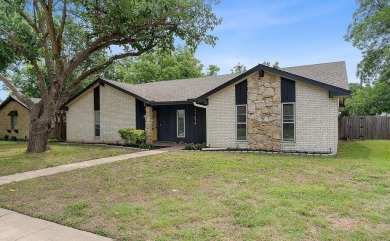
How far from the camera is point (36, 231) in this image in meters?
4.09

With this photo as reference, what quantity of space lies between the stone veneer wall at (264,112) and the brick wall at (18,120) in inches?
722

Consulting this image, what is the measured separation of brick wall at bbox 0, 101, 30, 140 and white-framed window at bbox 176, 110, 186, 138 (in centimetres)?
1326

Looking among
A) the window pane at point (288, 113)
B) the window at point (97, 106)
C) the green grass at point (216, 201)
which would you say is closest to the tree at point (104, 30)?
the window at point (97, 106)

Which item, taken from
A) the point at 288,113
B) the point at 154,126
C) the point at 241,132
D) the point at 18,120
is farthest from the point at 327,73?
the point at 18,120

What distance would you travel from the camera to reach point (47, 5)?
12.4m

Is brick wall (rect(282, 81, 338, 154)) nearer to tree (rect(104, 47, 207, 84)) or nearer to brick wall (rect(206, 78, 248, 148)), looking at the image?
brick wall (rect(206, 78, 248, 148))

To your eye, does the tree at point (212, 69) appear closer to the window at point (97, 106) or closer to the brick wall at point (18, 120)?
the window at point (97, 106)

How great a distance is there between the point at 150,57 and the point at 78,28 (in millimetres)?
20584

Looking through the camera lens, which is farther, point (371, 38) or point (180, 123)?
point (371, 38)

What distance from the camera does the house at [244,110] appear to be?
11.9 meters

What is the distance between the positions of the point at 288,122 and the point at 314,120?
1066 millimetres

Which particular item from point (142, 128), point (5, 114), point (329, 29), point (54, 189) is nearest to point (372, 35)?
point (329, 29)

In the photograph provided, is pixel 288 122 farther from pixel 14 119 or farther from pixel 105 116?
pixel 14 119

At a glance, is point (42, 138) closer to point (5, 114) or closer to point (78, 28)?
point (78, 28)
